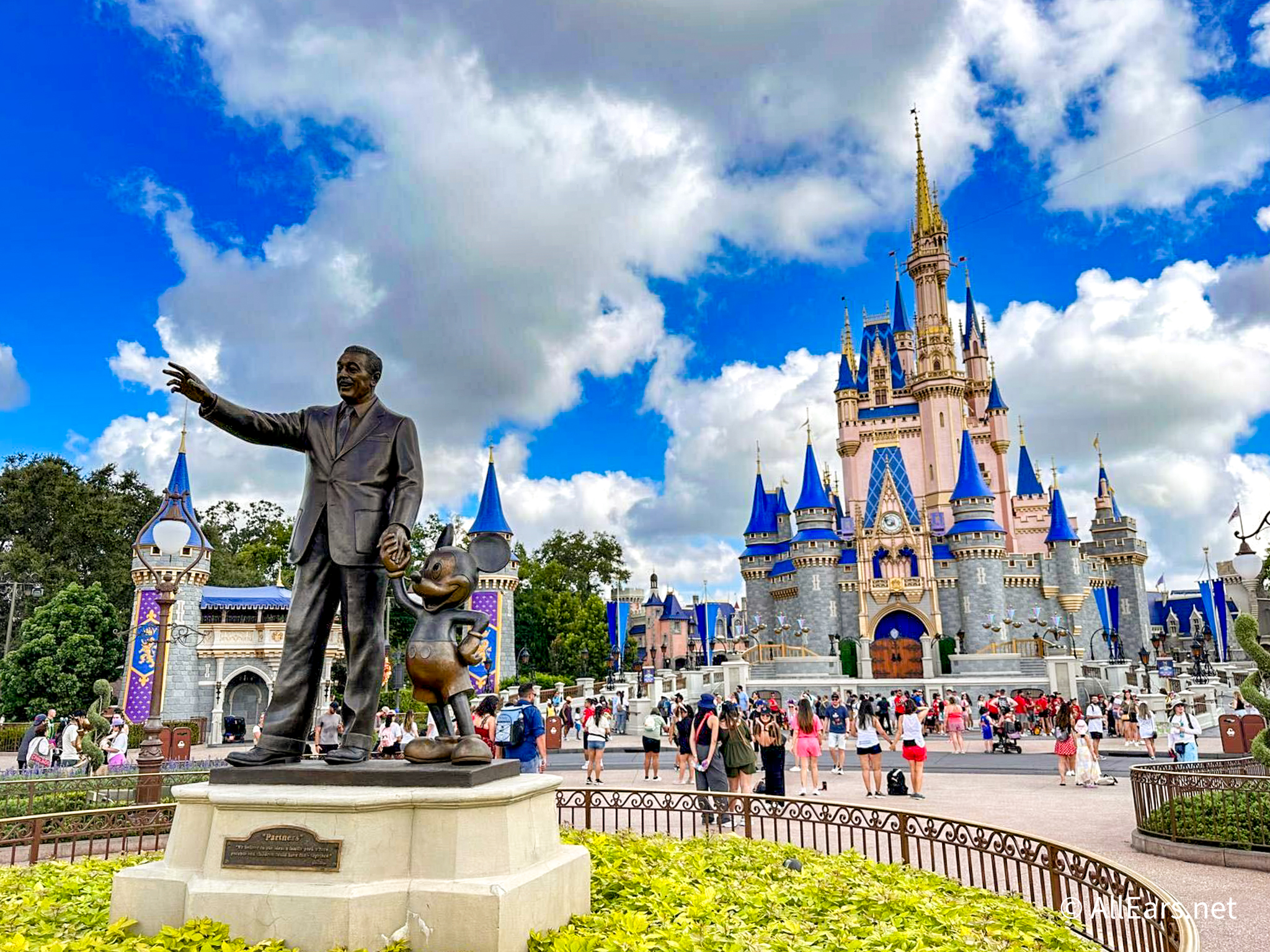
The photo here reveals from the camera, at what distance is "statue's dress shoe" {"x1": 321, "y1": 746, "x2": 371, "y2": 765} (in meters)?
4.82

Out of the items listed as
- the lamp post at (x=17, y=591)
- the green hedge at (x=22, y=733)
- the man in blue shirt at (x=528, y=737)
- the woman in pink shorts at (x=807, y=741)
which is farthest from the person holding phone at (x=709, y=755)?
the lamp post at (x=17, y=591)

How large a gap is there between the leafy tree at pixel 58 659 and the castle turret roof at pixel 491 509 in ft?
51.6

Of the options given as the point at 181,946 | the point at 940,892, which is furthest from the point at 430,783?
the point at 940,892

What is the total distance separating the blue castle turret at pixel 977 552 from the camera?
45.9m

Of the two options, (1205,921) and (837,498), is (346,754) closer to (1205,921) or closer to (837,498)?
(1205,921)

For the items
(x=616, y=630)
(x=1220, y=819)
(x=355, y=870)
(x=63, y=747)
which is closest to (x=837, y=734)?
(x=1220, y=819)

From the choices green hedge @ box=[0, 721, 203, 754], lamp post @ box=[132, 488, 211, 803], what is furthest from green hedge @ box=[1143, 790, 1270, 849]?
green hedge @ box=[0, 721, 203, 754]

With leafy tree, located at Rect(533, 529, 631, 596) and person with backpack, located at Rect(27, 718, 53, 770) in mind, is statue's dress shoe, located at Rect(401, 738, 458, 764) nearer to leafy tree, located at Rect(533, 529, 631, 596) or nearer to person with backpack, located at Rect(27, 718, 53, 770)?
person with backpack, located at Rect(27, 718, 53, 770)

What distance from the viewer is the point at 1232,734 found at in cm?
1594

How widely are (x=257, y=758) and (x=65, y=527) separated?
4517 centimetres

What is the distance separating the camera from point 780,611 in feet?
168

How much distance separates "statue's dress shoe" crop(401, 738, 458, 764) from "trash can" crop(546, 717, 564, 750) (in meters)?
18.7

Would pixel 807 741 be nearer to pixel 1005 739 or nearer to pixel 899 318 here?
pixel 1005 739

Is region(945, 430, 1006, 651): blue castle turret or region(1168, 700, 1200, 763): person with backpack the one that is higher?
region(945, 430, 1006, 651): blue castle turret
